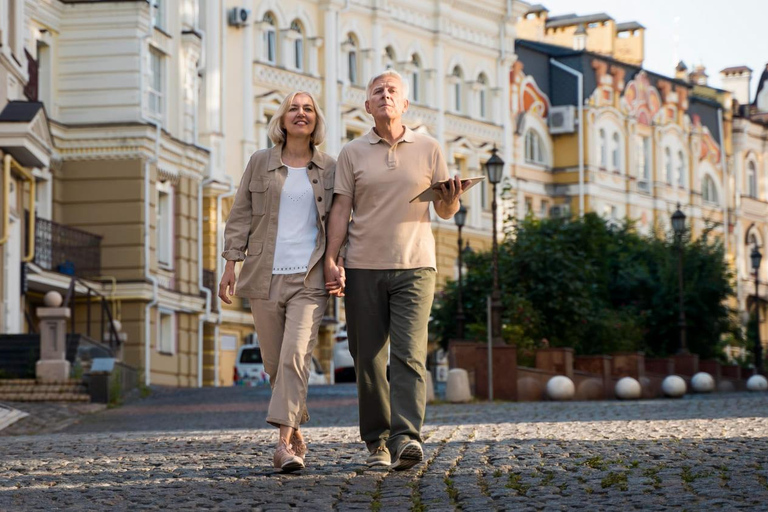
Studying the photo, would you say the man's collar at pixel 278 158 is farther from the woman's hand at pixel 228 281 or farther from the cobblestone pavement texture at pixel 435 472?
the cobblestone pavement texture at pixel 435 472

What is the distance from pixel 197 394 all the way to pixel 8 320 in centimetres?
413

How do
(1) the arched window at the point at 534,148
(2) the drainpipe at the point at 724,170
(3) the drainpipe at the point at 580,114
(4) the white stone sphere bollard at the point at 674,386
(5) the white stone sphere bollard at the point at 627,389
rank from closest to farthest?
1. (5) the white stone sphere bollard at the point at 627,389
2. (4) the white stone sphere bollard at the point at 674,386
3. (1) the arched window at the point at 534,148
4. (3) the drainpipe at the point at 580,114
5. (2) the drainpipe at the point at 724,170

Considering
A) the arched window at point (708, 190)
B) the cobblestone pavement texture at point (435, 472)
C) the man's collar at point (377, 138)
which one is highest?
the arched window at point (708, 190)

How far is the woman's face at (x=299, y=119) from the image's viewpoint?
10.3 m

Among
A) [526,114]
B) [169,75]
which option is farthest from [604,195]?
[169,75]

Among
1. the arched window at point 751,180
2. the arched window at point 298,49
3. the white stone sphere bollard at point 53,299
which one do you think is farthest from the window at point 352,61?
the arched window at point 751,180

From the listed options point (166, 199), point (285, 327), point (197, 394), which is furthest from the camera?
point (166, 199)

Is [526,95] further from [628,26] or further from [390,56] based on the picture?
[628,26]

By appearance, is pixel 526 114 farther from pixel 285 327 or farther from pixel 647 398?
pixel 285 327

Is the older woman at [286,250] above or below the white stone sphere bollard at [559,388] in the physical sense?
above

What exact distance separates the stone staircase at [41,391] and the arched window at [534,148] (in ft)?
140

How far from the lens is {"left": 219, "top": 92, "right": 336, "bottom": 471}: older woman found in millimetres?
10055

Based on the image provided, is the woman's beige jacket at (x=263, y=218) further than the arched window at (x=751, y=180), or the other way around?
the arched window at (x=751, y=180)

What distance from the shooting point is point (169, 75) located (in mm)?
43531
